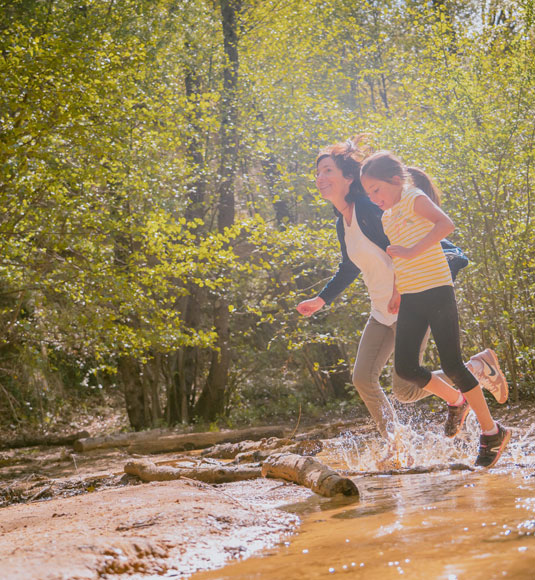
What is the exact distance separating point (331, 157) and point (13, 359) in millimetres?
11702

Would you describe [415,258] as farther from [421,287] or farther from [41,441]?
[41,441]

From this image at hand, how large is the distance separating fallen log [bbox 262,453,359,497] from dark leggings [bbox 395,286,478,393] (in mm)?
947

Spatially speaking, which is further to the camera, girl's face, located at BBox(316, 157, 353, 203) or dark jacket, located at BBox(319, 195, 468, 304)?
girl's face, located at BBox(316, 157, 353, 203)

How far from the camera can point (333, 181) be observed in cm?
538

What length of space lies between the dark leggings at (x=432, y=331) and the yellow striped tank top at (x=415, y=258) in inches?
2.4

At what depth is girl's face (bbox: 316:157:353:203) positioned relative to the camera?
5.39 m

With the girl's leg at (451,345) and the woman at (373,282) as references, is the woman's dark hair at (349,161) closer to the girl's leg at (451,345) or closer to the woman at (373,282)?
the woman at (373,282)

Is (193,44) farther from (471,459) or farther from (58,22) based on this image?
(471,459)

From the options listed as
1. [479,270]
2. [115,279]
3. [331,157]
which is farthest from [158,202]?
[331,157]

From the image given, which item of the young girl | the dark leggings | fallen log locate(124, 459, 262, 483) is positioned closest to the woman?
the young girl

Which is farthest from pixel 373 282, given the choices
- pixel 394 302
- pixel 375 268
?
pixel 394 302

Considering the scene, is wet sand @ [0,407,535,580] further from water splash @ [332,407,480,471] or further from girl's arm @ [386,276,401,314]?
girl's arm @ [386,276,401,314]

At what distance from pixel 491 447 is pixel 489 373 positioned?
0.88 m

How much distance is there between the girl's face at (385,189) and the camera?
4781 millimetres
